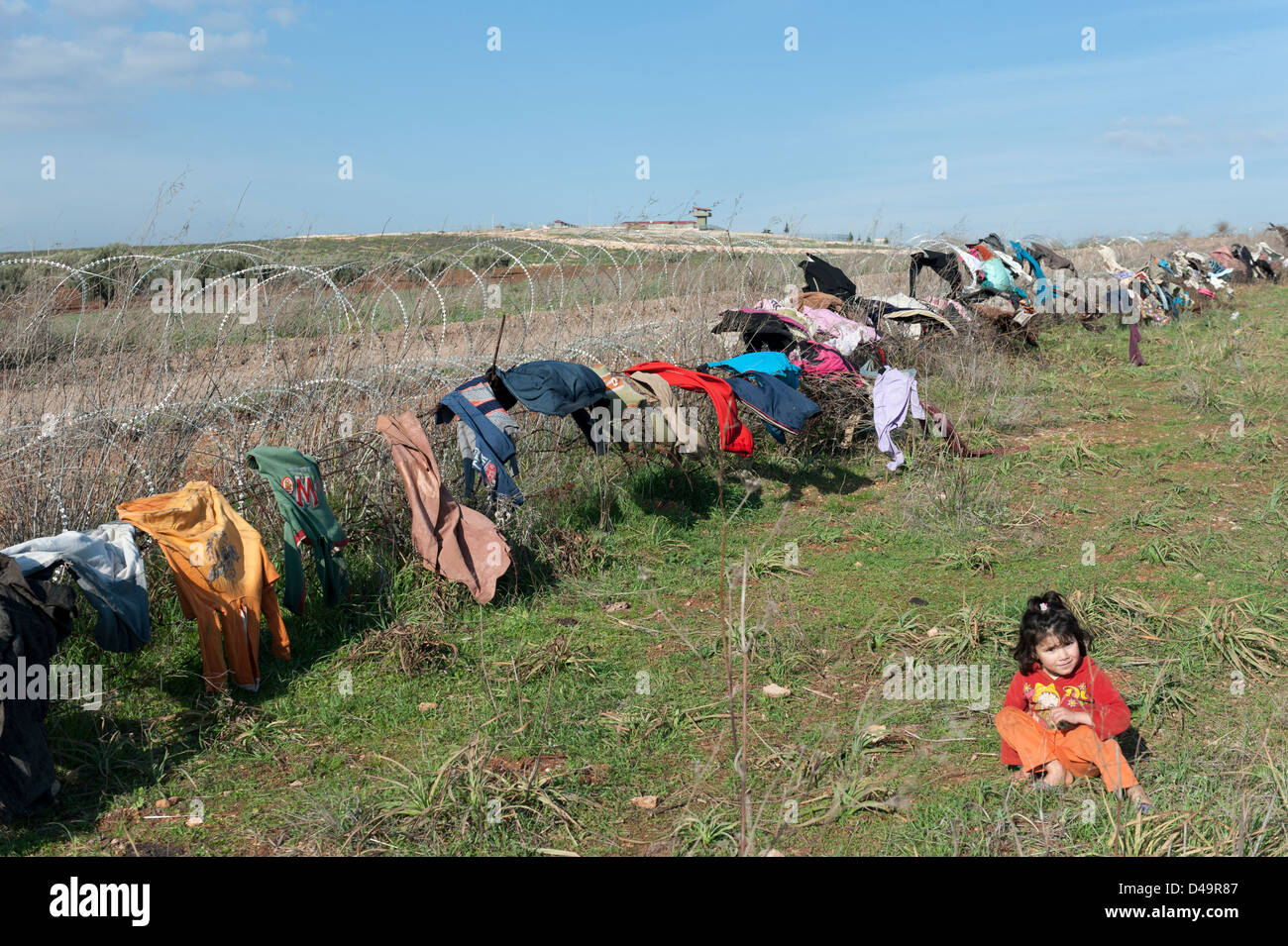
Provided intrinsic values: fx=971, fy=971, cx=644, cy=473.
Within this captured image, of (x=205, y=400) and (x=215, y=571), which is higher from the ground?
(x=205, y=400)

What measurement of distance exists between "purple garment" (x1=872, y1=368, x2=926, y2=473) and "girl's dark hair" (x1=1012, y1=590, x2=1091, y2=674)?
3.74m

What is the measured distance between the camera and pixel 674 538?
20.7ft

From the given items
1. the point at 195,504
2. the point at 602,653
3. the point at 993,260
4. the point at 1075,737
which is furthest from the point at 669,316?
the point at 1075,737

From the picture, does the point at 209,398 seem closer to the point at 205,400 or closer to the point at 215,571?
the point at 205,400

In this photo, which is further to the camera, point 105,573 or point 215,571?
point 215,571

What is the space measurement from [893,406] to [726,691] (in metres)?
3.71

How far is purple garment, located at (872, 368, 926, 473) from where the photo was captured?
287 inches

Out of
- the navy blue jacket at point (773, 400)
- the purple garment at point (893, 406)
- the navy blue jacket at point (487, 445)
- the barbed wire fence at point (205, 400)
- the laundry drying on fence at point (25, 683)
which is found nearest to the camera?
the laundry drying on fence at point (25, 683)

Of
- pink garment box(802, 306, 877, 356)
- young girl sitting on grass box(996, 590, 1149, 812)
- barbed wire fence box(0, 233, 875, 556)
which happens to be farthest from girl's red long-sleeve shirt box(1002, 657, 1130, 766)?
pink garment box(802, 306, 877, 356)

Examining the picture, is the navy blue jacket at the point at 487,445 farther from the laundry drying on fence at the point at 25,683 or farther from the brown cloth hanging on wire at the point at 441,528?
the laundry drying on fence at the point at 25,683

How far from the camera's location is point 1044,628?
3447 millimetres

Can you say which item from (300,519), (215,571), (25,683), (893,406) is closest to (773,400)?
(893,406)

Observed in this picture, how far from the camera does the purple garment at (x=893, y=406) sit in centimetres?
730

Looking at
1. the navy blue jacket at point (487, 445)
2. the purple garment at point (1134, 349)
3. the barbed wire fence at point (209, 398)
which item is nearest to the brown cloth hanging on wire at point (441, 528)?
the navy blue jacket at point (487, 445)
